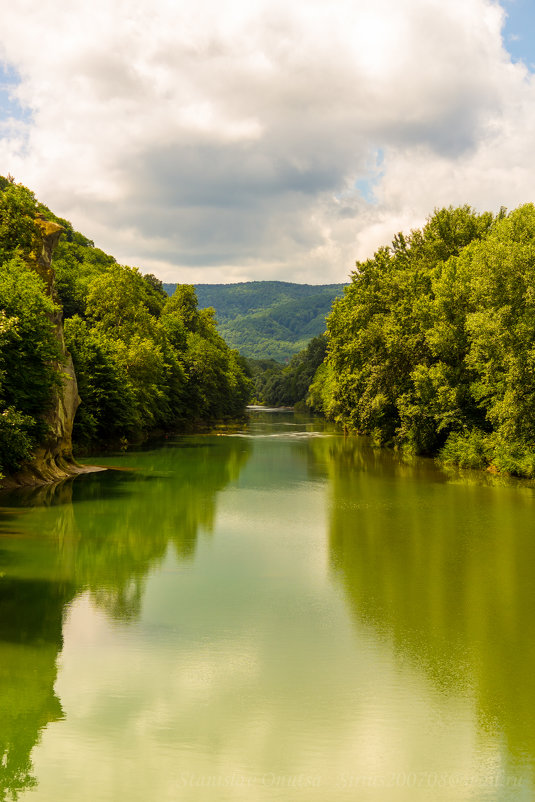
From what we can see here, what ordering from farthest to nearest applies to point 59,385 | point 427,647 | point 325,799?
point 59,385 → point 427,647 → point 325,799

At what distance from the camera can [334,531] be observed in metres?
23.0

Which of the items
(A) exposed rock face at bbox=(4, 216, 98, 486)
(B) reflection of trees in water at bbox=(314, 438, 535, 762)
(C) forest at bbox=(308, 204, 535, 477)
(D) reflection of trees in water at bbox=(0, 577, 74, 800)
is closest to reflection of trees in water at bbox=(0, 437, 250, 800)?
(D) reflection of trees in water at bbox=(0, 577, 74, 800)

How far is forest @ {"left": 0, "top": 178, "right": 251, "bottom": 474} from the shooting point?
29016 millimetres

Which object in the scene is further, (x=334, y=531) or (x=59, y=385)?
(x=59, y=385)

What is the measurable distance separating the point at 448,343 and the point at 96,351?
940 inches

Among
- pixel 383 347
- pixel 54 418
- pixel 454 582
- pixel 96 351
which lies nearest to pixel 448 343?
pixel 383 347

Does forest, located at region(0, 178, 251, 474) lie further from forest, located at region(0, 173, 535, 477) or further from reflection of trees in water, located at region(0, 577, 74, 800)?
reflection of trees in water, located at region(0, 577, 74, 800)

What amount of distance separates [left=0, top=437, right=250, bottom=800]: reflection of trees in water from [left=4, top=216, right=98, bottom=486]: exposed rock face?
120cm

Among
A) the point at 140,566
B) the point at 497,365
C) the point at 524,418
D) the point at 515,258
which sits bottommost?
the point at 140,566

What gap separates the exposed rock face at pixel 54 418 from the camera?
1266 inches

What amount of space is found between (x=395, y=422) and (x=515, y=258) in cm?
2306

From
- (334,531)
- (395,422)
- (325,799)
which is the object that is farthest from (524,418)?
(325,799)

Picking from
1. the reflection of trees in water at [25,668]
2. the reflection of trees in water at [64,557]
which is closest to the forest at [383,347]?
the reflection of trees in water at [64,557]

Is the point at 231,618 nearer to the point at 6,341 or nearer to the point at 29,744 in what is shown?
the point at 29,744
